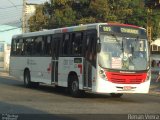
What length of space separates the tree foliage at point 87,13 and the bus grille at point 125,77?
96.4ft

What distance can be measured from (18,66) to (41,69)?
3855 mm

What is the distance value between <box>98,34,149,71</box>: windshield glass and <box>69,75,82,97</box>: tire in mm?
2069

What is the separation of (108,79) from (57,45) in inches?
182

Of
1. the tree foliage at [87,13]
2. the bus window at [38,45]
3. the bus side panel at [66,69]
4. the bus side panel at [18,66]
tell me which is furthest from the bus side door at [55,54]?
the tree foliage at [87,13]

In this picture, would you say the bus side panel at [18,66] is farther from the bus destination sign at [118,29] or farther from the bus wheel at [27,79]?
the bus destination sign at [118,29]

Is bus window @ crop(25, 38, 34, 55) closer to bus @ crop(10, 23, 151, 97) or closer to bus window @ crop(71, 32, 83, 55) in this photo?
bus @ crop(10, 23, 151, 97)

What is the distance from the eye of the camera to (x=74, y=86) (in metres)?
21.8

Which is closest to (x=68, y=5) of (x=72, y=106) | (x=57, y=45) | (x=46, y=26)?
(x=46, y=26)

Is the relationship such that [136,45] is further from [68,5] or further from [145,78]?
[68,5]

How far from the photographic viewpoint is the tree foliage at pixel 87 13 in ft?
166

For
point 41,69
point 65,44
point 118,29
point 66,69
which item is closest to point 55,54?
point 65,44

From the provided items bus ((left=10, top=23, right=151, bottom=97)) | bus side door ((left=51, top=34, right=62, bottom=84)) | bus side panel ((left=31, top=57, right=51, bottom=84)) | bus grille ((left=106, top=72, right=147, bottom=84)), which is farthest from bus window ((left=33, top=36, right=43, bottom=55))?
bus grille ((left=106, top=72, right=147, bottom=84))

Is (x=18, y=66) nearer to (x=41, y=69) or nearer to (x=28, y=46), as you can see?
(x=28, y=46)

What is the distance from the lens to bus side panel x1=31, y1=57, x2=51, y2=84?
24656 mm
